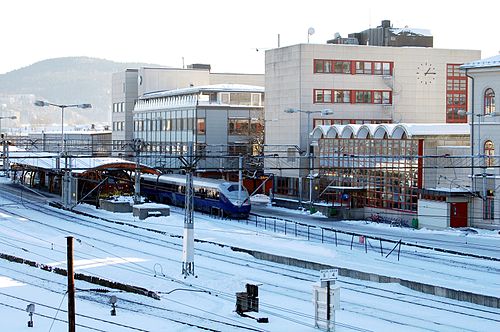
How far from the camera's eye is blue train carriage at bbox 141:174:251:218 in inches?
2286

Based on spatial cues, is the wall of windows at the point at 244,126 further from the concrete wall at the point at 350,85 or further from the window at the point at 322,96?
the window at the point at 322,96

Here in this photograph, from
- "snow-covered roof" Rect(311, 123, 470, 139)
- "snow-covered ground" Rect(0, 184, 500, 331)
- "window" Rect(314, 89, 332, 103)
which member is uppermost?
"window" Rect(314, 89, 332, 103)

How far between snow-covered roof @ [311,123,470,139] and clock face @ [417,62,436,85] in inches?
583

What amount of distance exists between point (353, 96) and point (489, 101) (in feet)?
70.2

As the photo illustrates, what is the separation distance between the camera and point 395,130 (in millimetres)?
57500

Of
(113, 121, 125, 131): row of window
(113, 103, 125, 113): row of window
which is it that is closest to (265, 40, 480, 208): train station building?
(113, 121, 125, 131): row of window

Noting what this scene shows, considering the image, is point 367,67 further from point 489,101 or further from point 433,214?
point 433,214

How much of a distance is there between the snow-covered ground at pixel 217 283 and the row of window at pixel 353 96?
73.9 ft

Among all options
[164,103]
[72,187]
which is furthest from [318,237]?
[164,103]

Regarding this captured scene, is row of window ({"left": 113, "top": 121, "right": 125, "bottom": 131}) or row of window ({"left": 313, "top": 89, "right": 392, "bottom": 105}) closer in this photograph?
row of window ({"left": 313, "top": 89, "right": 392, "bottom": 105})

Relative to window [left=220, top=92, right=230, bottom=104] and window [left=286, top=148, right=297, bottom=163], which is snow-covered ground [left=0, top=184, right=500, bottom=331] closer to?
window [left=286, top=148, right=297, bottom=163]

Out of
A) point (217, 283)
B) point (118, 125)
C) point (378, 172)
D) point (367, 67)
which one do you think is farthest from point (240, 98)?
point (217, 283)

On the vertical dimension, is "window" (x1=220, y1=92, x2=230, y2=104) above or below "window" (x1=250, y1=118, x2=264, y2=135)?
above

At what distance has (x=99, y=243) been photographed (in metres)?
45.7
